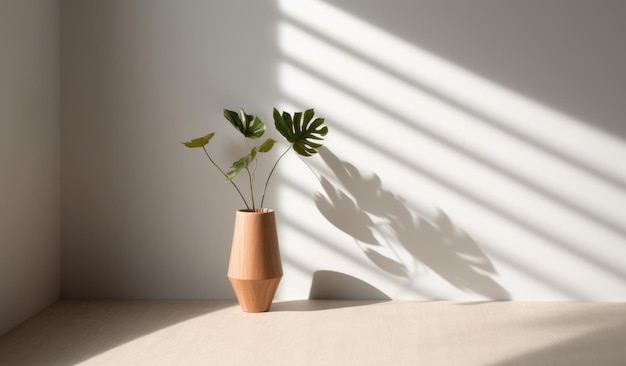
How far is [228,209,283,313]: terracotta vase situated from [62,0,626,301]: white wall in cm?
27

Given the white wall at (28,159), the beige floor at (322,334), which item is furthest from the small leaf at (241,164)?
the white wall at (28,159)

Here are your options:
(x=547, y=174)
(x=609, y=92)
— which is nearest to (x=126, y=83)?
(x=547, y=174)

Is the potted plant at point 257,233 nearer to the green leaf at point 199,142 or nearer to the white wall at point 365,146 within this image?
the green leaf at point 199,142

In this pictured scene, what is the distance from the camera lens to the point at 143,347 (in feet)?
9.53

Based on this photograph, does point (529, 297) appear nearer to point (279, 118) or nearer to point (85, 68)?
point (279, 118)

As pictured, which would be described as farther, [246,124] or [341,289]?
[341,289]

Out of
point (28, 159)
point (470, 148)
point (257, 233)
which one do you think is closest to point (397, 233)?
point (470, 148)

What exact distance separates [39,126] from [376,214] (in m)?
1.58

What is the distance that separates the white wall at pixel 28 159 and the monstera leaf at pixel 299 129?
3.43 ft

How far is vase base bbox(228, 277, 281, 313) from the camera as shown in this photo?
3.39 meters

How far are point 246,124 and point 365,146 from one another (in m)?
0.58

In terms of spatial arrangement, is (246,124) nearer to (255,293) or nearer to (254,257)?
(254,257)

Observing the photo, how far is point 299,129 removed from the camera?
3422 mm

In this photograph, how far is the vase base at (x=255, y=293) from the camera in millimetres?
3387
